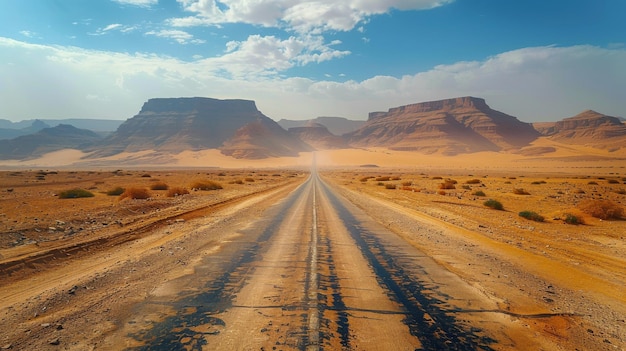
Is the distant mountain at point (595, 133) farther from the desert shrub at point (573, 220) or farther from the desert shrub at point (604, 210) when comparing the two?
the desert shrub at point (573, 220)

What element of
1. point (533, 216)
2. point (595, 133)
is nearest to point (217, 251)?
point (533, 216)

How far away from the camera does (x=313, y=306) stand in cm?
543

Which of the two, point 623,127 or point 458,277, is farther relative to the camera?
point 623,127

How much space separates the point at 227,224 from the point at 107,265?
20.0 feet

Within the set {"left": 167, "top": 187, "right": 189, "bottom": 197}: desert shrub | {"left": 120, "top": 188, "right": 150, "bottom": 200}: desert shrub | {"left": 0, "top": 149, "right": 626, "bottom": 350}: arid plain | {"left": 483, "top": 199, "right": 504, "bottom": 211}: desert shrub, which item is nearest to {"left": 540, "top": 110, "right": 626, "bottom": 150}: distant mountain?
{"left": 483, "top": 199, "right": 504, "bottom": 211}: desert shrub

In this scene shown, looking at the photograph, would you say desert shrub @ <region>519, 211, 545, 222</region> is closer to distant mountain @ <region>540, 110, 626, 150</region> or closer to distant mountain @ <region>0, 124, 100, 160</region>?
distant mountain @ <region>540, 110, 626, 150</region>

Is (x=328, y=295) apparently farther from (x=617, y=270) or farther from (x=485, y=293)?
(x=617, y=270)

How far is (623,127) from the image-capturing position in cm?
17088

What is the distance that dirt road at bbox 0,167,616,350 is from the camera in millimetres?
4418

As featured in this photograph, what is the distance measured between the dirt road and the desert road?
0.07 ft

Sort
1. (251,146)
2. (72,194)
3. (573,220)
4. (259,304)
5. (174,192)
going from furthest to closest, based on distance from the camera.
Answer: (251,146), (174,192), (72,194), (573,220), (259,304)

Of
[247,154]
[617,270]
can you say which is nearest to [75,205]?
[617,270]

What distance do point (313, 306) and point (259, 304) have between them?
0.93 m

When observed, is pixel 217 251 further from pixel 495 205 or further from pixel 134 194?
pixel 495 205
